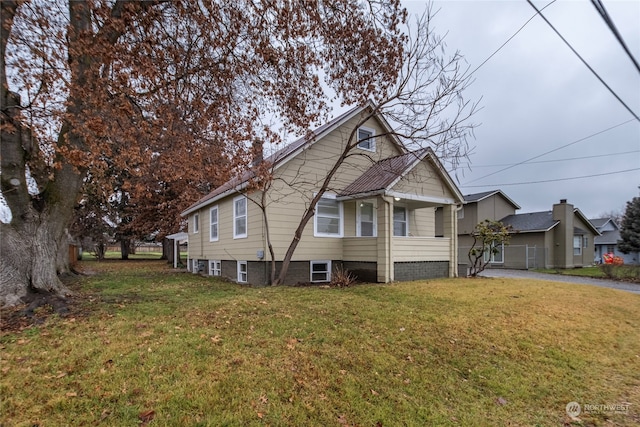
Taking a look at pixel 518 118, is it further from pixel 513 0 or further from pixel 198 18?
pixel 198 18

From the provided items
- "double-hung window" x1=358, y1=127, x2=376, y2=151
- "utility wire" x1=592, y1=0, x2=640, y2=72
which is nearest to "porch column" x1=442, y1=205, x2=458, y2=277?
"double-hung window" x1=358, y1=127, x2=376, y2=151

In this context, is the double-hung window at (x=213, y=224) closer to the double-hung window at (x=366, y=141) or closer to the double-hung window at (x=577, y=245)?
the double-hung window at (x=366, y=141)

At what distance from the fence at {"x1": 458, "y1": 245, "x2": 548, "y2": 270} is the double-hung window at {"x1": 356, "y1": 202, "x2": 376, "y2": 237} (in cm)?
1399

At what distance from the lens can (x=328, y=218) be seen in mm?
11812

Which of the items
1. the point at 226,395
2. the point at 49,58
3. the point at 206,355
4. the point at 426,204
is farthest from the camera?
the point at 426,204

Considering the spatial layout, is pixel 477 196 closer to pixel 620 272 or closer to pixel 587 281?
pixel 620 272

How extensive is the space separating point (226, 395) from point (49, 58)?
6413 millimetres

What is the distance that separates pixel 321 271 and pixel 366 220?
2687 millimetres

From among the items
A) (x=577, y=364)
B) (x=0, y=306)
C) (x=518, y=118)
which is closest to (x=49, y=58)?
(x=0, y=306)

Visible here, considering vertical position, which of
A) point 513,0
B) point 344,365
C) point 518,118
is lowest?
point 344,365

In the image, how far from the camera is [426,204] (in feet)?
43.2
